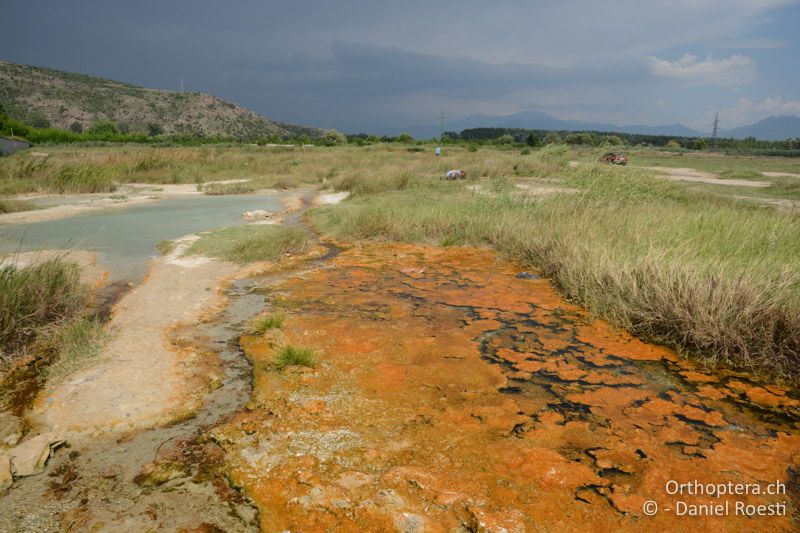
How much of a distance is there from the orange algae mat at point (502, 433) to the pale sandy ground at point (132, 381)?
24.5 inches

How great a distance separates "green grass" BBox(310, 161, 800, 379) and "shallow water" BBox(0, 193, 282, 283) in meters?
3.21

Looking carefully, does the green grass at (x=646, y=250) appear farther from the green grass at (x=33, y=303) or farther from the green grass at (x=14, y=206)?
the green grass at (x=14, y=206)

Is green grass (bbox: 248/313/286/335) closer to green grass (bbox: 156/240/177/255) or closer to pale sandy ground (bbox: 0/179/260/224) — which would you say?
green grass (bbox: 156/240/177/255)

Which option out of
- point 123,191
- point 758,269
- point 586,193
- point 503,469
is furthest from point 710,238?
point 123,191

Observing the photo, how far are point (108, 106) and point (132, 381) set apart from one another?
3700 inches

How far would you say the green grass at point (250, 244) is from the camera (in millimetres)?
8188

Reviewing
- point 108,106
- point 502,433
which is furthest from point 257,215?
point 108,106

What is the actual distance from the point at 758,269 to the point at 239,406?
17.9 feet

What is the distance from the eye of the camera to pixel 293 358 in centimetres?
426

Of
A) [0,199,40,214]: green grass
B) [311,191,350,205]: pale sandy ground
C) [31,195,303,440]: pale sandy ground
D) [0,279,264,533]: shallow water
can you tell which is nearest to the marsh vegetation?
[311,191,350,205]: pale sandy ground

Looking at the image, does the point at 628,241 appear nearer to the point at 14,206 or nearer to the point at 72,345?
the point at 72,345

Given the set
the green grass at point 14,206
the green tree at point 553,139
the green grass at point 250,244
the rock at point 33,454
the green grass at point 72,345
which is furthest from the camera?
the green grass at point 14,206

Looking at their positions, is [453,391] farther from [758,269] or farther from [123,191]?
[123,191]

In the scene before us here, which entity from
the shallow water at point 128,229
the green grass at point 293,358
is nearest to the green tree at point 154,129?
the shallow water at point 128,229
